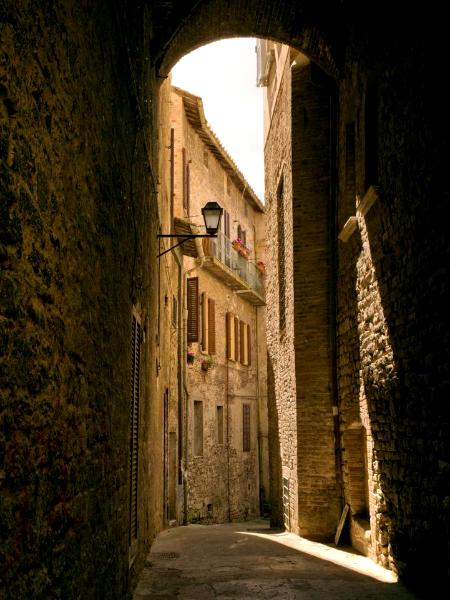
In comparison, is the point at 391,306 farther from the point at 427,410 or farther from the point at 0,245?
the point at 0,245

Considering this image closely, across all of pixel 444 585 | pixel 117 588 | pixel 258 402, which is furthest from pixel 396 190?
pixel 258 402

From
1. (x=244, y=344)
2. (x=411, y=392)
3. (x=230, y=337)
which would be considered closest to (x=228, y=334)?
(x=230, y=337)

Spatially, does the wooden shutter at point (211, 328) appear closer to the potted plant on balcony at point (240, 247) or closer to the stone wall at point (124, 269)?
the potted plant on balcony at point (240, 247)

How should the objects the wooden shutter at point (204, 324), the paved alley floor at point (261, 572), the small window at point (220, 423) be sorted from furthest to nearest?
1. the small window at point (220, 423)
2. the wooden shutter at point (204, 324)
3. the paved alley floor at point (261, 572)

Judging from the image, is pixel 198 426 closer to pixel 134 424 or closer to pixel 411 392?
pixel 134 424

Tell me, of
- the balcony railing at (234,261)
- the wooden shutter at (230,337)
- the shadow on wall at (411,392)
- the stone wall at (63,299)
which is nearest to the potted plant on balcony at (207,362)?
the wooden shutter at (230,337)

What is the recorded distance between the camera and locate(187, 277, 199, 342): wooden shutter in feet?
60.8

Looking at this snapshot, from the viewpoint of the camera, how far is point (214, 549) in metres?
9.50

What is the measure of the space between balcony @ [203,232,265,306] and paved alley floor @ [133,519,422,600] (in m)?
10.8

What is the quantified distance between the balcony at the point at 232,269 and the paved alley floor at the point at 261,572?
1083cm

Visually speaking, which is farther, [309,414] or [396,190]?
[309,414]

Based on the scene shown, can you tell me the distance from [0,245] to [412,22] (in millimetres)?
4887

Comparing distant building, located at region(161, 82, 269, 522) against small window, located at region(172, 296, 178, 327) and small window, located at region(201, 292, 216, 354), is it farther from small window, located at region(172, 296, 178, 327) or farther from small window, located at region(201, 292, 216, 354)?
small window, located at region(172, 296, 178, 327)

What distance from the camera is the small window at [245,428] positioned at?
→ 23.5 meters
